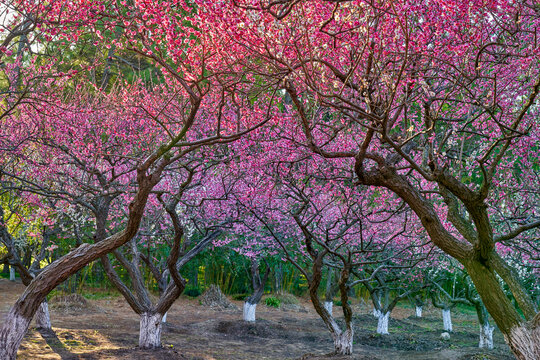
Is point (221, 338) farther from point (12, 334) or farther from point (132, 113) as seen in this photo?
point (12, 334)

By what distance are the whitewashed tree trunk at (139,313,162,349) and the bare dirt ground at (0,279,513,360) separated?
11.2 inches

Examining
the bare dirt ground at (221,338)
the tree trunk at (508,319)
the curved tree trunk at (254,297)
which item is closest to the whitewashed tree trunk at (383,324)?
the bare dirt ground at (221,338)

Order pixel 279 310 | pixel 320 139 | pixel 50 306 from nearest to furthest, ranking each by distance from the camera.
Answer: pixel 320 139
pixel 50 306
pixel 279 310

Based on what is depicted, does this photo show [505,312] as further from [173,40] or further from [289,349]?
[289,349]

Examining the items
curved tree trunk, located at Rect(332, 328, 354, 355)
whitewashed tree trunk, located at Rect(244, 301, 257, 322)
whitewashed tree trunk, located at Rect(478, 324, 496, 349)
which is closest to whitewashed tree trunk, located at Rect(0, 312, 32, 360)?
curved tree trunk, located at Rect(332, 328, 354, 355)

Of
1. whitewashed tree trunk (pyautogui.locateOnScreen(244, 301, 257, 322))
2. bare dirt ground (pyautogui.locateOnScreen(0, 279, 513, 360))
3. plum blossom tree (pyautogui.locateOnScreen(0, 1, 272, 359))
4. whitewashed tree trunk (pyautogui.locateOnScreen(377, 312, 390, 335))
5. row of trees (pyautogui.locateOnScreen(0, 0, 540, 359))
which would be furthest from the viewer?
whitewashed tree trunk (pyautogui.locateOnScreen(244, 301, 257, 322))

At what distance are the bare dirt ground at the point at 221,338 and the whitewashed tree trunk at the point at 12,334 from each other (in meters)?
2.07

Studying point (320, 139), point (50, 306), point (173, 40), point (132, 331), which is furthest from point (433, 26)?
point (50, 306)

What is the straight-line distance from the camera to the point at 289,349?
12195 mm

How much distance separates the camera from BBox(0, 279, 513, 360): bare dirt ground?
9.48 m

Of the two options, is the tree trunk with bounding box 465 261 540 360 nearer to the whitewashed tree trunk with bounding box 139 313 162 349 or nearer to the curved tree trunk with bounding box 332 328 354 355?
the curved tree trunk with bounding box 332 328 354 355

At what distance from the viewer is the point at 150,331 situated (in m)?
9.25

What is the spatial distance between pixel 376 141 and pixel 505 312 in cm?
528

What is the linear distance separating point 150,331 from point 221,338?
4.24 metres
